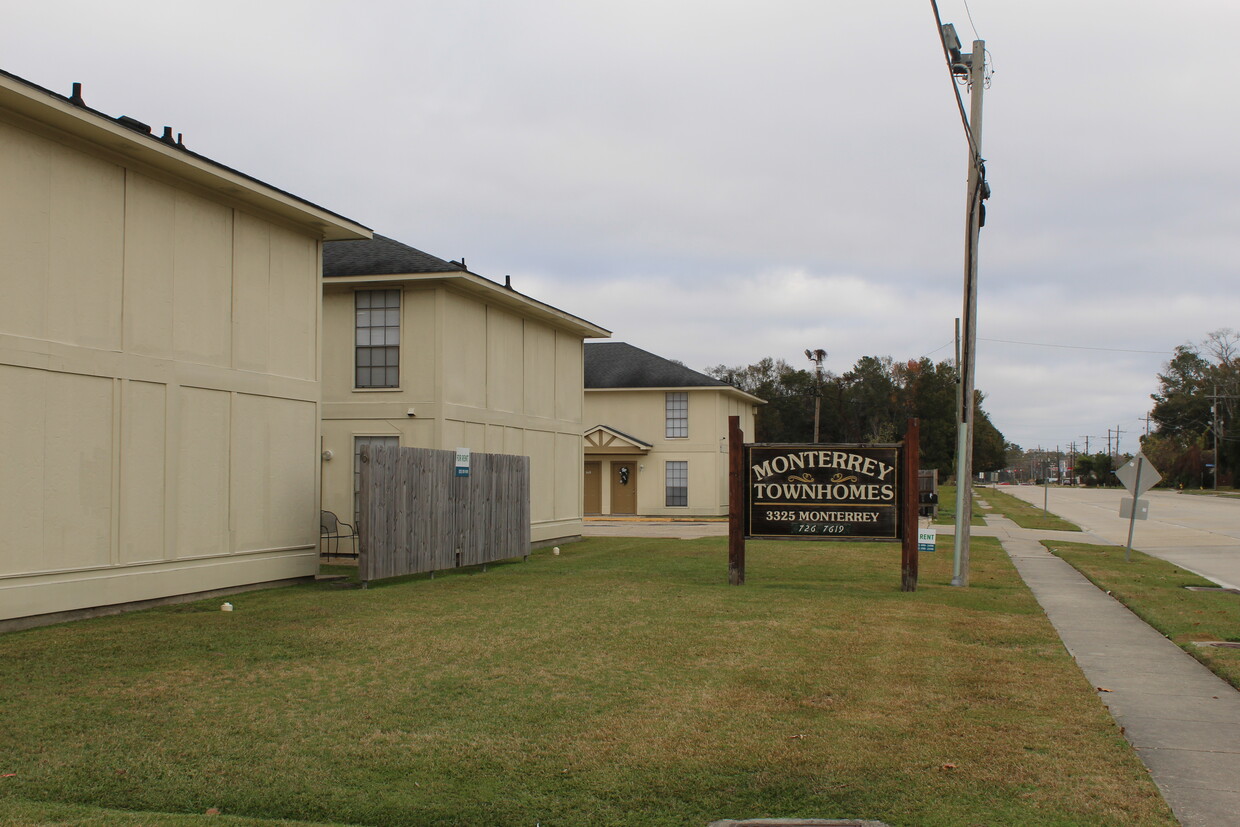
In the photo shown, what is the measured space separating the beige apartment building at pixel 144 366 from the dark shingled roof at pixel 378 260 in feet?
11.6

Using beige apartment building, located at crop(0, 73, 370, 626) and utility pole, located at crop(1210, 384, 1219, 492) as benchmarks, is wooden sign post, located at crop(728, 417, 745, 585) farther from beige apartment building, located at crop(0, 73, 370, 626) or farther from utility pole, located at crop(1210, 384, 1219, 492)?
utility pole, located at crop(1210, 384, 1219, 492)

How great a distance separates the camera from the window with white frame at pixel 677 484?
42.8 m

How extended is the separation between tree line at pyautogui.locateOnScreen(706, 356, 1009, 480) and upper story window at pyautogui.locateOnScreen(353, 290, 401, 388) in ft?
214

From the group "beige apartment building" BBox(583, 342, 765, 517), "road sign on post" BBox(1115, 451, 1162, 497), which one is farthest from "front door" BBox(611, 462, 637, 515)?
"road sign on post" BBox(1115, 451, 1162, 497)

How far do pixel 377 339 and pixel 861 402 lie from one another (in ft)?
254

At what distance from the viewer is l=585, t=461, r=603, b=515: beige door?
4306cm

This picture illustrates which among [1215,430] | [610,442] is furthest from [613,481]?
[1215,430]

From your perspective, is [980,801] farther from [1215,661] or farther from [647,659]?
[1215,661]

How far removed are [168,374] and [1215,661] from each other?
1166 centimetres

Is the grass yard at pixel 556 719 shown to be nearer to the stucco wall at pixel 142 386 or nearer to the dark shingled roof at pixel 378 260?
the stucco wall at pixel 142 386

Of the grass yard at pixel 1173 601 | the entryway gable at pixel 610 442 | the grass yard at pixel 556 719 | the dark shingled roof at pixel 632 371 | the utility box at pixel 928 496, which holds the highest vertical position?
the dark shingled roof at pixel 632 371

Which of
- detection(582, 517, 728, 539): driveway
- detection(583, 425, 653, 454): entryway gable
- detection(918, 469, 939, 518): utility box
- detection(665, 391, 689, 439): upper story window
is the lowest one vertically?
detection(582, 517, 728, 539): driveway

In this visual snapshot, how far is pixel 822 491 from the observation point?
15367mm

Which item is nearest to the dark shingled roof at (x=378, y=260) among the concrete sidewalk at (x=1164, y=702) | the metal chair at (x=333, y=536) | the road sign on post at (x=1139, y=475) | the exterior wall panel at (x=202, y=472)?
the metal chair at (x=333, y=536)
